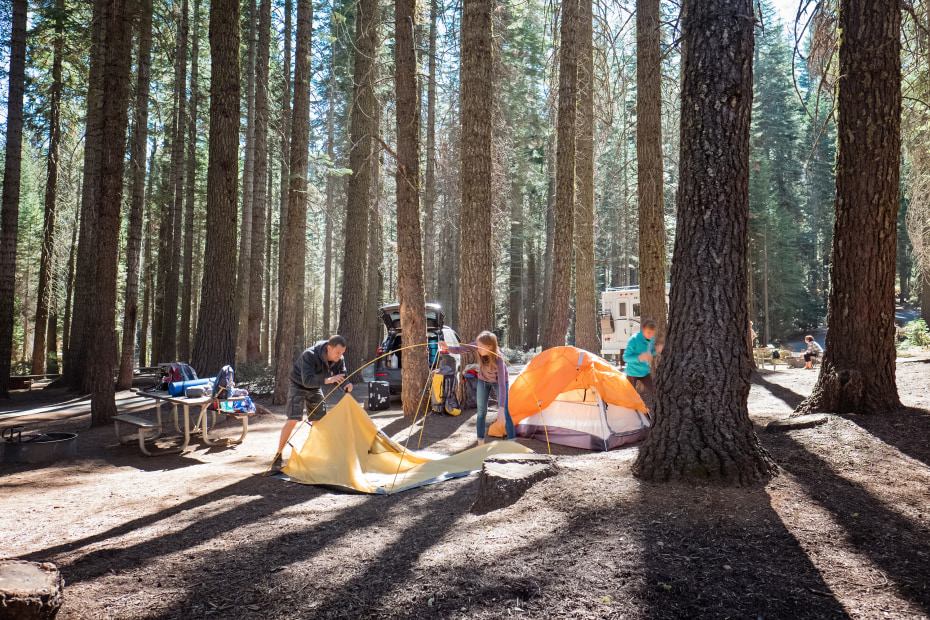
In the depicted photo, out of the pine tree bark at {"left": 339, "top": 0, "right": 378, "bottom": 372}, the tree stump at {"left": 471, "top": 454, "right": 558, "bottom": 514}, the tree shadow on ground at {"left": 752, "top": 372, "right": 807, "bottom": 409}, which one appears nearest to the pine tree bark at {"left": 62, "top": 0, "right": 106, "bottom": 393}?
the pine tree bark at {"left": 339, "top": 0, "right": 378, "bottom": 372}

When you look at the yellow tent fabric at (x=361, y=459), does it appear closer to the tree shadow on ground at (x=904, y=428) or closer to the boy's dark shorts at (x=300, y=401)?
the boy's dark shorts at (x=300, y=401)

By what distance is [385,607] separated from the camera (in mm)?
2926

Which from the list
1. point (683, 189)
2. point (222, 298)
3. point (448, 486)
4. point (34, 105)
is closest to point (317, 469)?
point (448, 486)

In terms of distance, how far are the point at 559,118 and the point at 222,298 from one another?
296 inches

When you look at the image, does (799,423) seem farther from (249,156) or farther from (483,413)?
(249,156)

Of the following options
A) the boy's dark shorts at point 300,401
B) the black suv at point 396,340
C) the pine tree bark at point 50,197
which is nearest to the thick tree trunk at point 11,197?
the pine tree bark at point 50,197

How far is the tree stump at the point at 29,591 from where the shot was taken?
2537 mm

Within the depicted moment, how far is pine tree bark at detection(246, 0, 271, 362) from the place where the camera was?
1529 centimetres

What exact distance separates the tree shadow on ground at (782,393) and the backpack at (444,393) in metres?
5.64

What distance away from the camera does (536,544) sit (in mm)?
3500

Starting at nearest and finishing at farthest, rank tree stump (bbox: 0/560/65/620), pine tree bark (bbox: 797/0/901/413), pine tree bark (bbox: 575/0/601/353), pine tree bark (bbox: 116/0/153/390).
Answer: tree stump (bbox: 0/560/65/620), pine tree bark (bbox: 797/0/901/413), pine tree bark (bbox: 116/0/153/390), pine tree bark (bbox: 575/0/601/353)

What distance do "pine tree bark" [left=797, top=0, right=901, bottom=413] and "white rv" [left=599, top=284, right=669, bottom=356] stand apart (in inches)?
542

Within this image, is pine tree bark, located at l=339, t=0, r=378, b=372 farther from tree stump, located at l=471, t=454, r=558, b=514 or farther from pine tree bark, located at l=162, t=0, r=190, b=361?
tree stump, located at l=471, t=454, r=558, b=514

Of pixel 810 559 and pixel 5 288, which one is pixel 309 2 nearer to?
pixel 5 288
